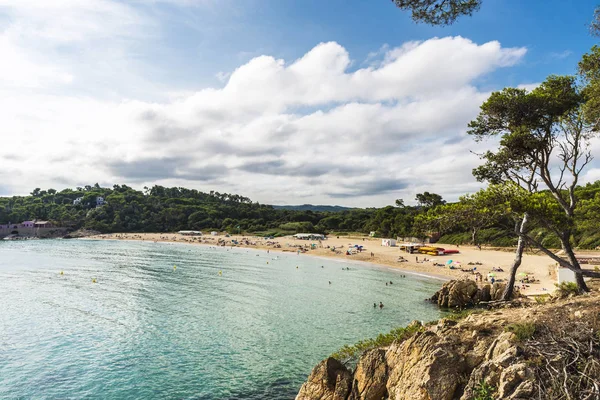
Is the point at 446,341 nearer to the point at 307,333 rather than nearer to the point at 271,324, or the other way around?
the point at 307,333

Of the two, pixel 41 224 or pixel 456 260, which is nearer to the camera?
pixel 456 260

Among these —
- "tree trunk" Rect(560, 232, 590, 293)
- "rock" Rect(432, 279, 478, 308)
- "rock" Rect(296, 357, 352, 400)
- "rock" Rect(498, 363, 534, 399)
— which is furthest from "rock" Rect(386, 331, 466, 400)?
"rock" Rect(432, 279, 478, 308)

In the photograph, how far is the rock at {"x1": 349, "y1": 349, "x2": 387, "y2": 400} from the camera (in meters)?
10.7

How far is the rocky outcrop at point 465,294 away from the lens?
3086 centimetres

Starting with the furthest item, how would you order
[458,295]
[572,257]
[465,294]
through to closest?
1. [465,294]
2. [458,295]
3. [572,257]

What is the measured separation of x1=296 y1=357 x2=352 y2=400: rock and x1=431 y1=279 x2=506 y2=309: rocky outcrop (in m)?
22.1

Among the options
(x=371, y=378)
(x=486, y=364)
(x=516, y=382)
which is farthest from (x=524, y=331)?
(x=371, y=378)

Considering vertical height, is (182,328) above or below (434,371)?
below

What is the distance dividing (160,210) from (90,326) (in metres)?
139

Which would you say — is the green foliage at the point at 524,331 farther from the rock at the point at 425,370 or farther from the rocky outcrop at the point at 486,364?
the rock at the point at 425,370

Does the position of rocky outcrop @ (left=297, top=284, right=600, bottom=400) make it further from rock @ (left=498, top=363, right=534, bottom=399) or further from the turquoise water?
the turquoise water

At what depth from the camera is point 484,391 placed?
8.50m

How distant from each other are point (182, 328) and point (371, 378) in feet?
56.4

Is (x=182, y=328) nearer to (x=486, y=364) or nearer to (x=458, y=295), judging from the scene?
(x=486, y=364)
